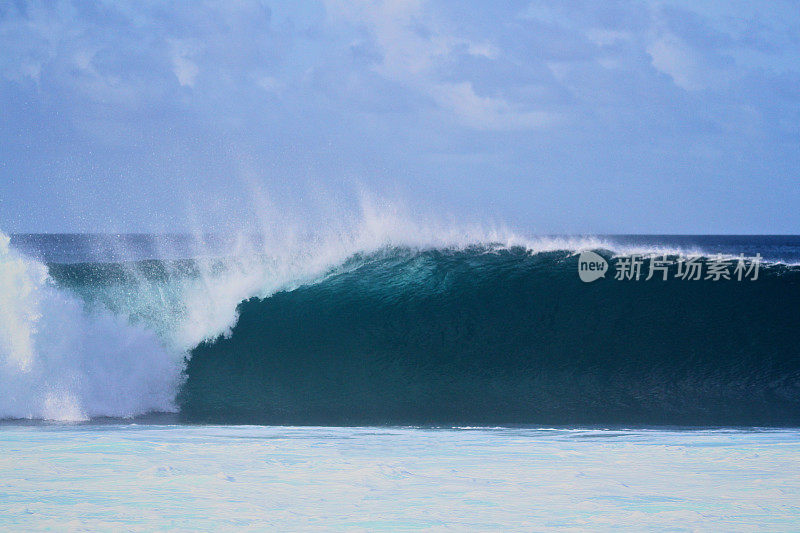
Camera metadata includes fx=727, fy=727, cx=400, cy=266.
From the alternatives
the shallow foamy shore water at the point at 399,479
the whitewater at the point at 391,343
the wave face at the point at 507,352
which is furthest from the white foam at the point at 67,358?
the shallow foamy shore water at the point at 399,479

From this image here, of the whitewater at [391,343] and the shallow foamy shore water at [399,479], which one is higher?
the whitewater at [391,343]

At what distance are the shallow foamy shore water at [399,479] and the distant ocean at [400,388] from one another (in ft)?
0.07

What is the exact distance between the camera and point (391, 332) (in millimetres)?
8414

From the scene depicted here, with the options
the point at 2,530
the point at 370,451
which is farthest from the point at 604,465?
the point at 2,530

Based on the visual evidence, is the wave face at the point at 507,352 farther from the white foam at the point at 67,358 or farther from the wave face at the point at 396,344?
the white foam at the point at 67,358

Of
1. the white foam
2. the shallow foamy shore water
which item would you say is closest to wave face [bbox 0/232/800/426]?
the white foam

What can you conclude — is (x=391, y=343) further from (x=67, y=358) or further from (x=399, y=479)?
(x=399, y=479)

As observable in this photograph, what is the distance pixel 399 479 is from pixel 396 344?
160 inches

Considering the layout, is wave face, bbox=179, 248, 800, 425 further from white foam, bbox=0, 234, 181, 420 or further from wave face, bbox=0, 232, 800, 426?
white foam, bbox=0, 234, 181, 420

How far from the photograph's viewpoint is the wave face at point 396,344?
7184 millimetres

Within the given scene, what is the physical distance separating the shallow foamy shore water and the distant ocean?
2cm

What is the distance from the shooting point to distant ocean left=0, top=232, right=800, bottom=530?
3754 mm

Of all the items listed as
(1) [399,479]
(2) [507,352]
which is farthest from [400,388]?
(1) [399,479]

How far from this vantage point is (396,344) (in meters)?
8.20
